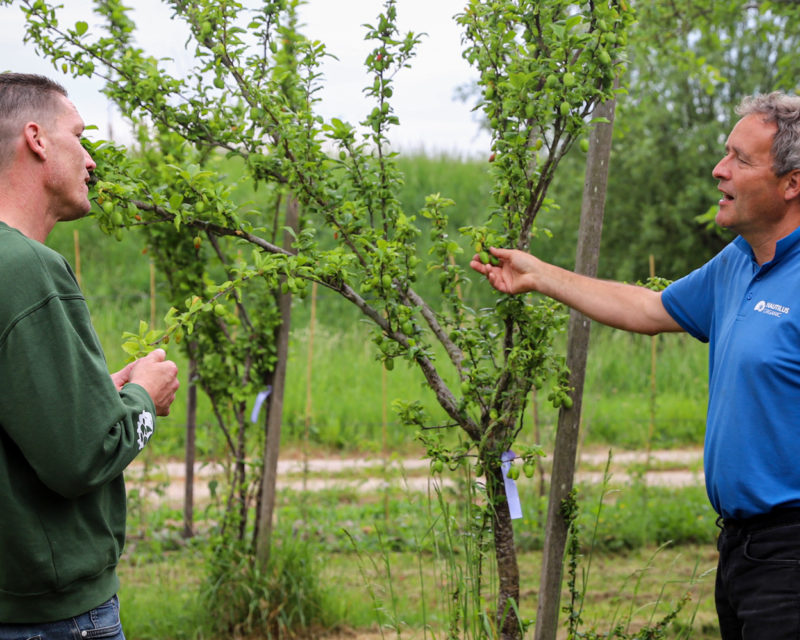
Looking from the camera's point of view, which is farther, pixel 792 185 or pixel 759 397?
pixel 792 185

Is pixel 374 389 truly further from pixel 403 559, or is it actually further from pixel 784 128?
pixel 784 128

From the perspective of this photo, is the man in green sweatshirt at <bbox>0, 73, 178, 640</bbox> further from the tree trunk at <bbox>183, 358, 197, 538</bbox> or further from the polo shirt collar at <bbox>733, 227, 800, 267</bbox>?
the tree trunk at <bbox>183, 358, 197, 538</bbox>

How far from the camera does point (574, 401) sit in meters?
3.03

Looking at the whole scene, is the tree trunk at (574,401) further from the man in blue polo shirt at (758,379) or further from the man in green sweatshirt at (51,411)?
the man in green sweatshirt at (51,411)

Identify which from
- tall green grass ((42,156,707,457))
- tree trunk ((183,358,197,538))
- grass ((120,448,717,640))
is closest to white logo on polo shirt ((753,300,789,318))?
grass ((120,448,717,640))

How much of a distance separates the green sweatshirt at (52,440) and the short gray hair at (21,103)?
23cm

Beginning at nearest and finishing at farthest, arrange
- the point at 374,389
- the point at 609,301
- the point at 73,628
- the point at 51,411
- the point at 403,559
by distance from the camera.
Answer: the point at 51,411 < the point at 73,628 < the point at 609,301 < the point at 403,559 < the point at 374,389

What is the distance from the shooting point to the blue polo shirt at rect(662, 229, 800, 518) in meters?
2.20

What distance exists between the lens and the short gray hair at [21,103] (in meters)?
1.79

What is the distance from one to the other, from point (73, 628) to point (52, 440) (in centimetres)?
45

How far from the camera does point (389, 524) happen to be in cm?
606

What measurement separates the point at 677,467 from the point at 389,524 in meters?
3.30

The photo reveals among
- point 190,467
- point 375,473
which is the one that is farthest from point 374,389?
point 190,467

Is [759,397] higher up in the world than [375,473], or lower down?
higher up
